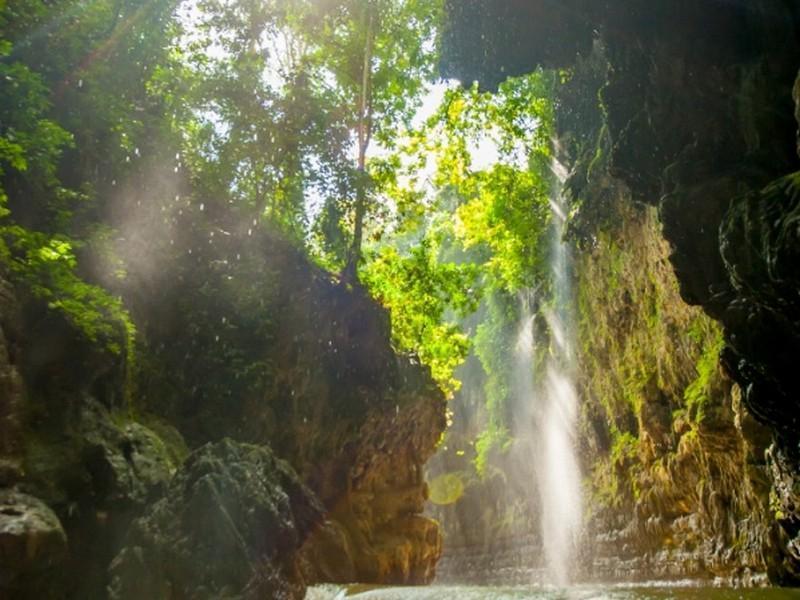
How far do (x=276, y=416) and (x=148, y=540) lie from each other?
24.8ft

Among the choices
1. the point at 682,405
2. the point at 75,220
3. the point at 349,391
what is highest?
the point at 75,220

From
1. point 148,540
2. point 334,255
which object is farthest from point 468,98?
point 148,540

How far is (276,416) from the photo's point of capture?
15695 mm

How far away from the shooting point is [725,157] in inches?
359

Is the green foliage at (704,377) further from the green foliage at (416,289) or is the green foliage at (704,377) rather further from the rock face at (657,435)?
the green foliage at (416,289)

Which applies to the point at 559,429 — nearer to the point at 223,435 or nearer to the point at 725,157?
the point at 223,435

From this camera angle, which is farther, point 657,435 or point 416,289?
point 416,289

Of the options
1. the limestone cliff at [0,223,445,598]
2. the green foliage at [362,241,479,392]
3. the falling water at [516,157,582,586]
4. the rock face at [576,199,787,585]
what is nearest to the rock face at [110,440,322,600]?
the limestone cliff at [0,223,445,598]

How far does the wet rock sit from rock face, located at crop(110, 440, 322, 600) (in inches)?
31.4

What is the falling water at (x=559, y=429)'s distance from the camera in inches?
887

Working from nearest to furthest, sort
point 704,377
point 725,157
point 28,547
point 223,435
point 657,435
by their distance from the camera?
point 28,547 → point 725,157 → point 704,377 → point 223,435 → point 657,435

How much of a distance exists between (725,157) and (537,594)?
6776 millimetres

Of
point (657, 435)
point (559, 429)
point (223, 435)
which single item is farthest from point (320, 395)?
point (559, 429)

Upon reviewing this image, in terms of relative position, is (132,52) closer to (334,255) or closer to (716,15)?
(334,255)
